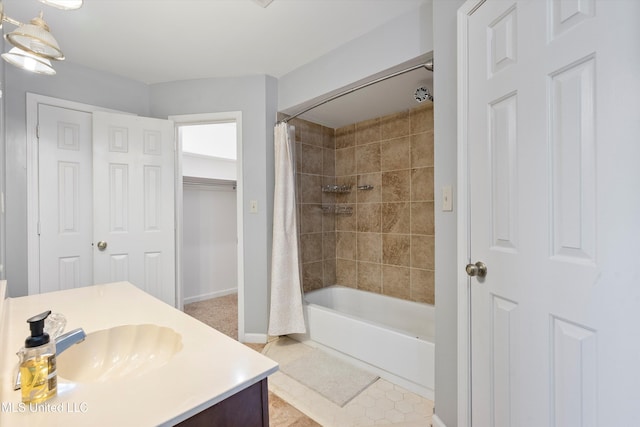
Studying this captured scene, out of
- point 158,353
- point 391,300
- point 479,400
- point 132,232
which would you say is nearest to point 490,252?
point 479,400

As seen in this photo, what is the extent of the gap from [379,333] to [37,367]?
179 cm

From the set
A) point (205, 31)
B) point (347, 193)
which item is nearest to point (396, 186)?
point (347, 193)

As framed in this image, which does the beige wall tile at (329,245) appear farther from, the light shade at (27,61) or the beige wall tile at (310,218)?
the light shade at (27,61)

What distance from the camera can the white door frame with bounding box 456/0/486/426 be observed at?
1214mm

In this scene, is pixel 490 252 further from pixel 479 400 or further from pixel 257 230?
pixel 257 230

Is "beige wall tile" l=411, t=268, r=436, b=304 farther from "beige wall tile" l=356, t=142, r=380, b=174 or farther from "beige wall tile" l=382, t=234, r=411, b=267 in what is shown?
"beige wall tile" l=356, t=142, r=380, b=174

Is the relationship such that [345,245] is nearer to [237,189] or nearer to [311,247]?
[311,247]

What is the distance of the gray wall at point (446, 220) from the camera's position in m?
1.35

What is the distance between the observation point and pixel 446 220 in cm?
140

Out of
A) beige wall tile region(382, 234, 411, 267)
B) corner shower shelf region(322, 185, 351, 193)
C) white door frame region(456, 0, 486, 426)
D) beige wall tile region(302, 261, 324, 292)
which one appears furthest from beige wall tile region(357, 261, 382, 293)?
white door frame region(456, 0, 486, 426)

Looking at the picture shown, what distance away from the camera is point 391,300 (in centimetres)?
273

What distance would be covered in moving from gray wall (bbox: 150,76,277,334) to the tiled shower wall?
42 centimetres

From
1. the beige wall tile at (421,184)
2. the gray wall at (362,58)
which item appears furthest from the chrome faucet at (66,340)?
the beige wall tile at (421,184)

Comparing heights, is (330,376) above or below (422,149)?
below
